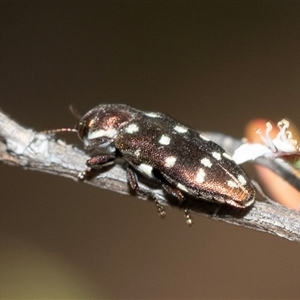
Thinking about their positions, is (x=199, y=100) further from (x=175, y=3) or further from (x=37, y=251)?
(x=37, y=251)

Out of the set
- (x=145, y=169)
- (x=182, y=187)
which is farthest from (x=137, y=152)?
(x=182, y=187)

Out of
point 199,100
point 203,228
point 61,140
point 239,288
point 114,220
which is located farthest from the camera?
point 199,100

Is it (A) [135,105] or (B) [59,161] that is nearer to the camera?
(B) [59,161]

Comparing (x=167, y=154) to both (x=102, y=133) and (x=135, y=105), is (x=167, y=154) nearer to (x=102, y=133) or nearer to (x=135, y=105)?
(x=102, y=133)

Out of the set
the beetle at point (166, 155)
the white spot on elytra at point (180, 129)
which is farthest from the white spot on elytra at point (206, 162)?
the white spot on elytra at point (180, 129)

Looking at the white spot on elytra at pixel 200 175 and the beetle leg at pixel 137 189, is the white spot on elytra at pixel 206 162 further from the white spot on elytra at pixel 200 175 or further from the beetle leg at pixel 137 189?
the beetle leg at pixel 137 189

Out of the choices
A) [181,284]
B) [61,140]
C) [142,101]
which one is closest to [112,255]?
[181,284]
